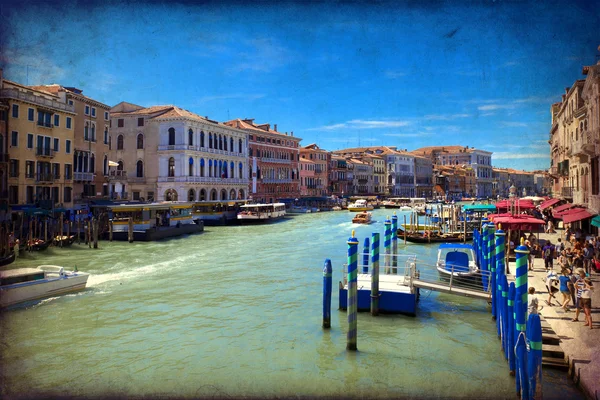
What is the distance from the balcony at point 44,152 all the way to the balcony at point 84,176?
331 centimetres

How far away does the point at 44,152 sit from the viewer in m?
15.0

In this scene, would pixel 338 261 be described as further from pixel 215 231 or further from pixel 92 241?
pixel 215 231

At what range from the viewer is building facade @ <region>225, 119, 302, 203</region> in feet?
116

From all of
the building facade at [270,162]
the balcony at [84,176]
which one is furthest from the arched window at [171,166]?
the building facade at [270,162]

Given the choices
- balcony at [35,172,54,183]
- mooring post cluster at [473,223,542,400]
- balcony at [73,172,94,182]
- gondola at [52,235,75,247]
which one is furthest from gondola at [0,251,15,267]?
mooring post cluster at [473,223,542,400]

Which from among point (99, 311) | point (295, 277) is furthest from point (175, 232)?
point (99, 311)

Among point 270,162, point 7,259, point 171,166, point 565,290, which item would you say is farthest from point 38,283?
point 270,162

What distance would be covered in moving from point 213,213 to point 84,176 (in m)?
7.44

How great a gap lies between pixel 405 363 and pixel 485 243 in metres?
5.43

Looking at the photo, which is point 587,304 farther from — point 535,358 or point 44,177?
point 44,177

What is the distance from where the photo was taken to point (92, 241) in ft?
52.5

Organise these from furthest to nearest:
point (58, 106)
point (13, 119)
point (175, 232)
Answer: point (175, 232)
point (58, 106)
point (13, 119)

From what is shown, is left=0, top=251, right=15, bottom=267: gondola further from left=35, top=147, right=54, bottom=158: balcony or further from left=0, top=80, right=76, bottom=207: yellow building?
left=35, top=147, right=54, bottom=158: balcony

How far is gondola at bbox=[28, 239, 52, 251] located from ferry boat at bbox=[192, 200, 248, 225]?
10216mm
